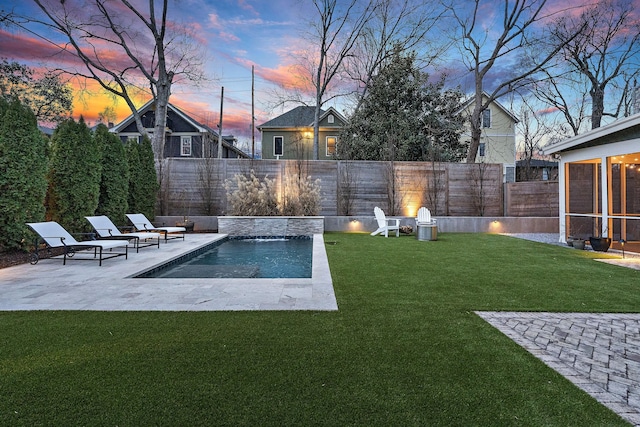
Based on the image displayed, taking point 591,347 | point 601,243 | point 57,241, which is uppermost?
point 57,241

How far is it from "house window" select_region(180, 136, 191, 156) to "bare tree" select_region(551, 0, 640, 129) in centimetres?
1995

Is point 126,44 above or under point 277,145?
above

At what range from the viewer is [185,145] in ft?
73.7

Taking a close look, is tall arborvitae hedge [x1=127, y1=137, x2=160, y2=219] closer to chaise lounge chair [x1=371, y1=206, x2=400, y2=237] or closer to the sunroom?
chaise lounge chair [x1=371, y1=206, x2=400, y2=237]

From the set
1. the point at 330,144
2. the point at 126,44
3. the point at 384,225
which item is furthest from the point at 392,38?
the point at 126,44

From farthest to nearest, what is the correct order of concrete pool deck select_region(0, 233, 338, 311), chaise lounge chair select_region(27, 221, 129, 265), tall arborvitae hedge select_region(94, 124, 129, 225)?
tall arborvitae hedge select_region(94, 124, 129, 225) < chaise lounge chair select_region(27, 221, 129, 265) < concrete pool deck select_region(0, 233, 338, 311)

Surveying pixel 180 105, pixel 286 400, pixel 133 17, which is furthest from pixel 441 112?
pixel 286 400

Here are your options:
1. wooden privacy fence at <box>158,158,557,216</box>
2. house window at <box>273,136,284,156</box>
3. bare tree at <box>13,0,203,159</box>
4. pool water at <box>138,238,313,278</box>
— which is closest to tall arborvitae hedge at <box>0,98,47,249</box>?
pool water at <box>138,238,313,278</box>

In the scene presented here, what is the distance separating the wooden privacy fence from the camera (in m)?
12.1

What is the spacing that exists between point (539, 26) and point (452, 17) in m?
3.48

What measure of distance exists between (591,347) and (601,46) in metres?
19.5

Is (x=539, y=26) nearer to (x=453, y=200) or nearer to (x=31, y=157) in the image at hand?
(x=453, y=200)

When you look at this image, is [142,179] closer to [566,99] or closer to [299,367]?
[299,367]

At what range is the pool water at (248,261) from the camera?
18.3 ft
